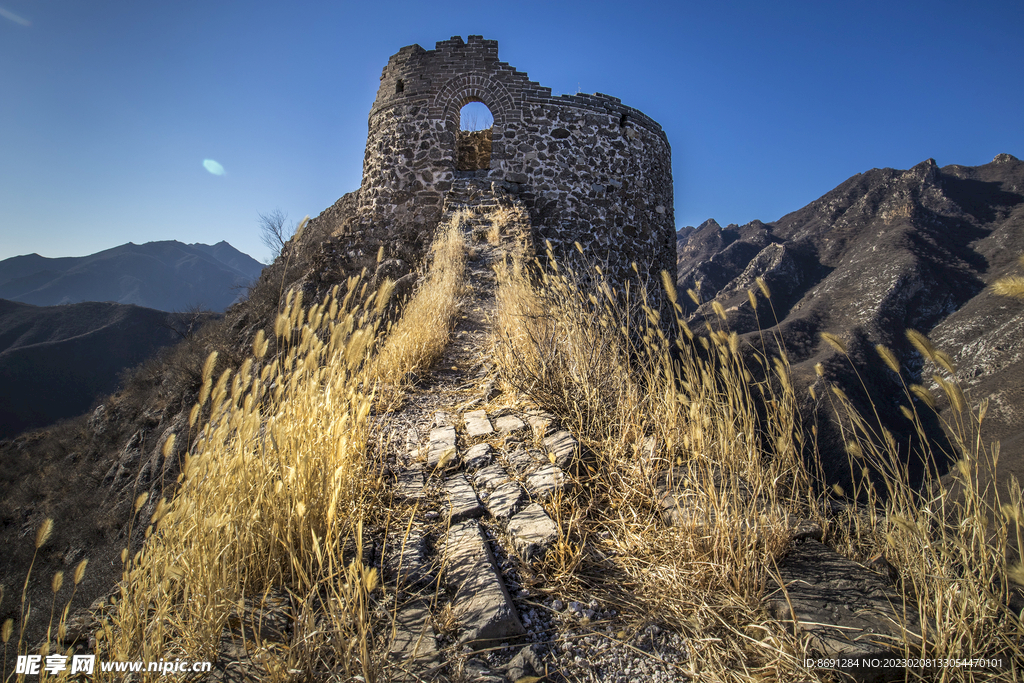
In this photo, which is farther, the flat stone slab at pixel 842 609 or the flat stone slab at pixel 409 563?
the flat stone slab at pixel 409 563

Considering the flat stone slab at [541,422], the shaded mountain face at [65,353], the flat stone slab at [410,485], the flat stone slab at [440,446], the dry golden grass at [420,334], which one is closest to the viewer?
the flat stone slab at [410,485]

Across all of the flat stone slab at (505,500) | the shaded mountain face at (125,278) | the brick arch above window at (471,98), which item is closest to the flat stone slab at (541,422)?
the flat stone slab at (505,500)

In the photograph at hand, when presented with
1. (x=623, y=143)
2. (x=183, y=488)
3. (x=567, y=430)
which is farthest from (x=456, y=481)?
(x=623, y=143)

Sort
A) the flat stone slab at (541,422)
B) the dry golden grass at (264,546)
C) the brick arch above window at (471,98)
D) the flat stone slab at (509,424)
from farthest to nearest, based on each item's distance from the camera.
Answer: the brick arch above window at (471,98) → the flat stone slab at (509,424) → the flat stone slab at (541,422) → the dry golden grass at (264,546)

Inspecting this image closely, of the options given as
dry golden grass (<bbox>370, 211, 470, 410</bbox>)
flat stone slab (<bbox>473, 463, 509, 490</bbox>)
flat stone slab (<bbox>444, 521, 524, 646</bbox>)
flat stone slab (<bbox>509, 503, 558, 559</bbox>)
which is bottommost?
flat stone slab (<bbox>444, 521, 524, 646</bbox>)

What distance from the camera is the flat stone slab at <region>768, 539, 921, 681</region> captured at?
1104mm

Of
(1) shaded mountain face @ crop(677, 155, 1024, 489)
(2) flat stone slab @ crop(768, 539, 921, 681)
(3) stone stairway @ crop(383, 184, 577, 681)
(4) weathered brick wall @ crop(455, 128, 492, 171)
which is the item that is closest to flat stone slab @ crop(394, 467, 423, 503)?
(3) stone stairway @ crop(383, 184, 577, 681)

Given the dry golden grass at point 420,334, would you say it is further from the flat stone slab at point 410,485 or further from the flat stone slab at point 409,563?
the flat stone slab at point 409,563

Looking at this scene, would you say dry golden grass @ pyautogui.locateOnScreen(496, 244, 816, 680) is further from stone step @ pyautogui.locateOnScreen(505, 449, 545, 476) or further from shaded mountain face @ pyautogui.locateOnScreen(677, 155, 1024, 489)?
shaded mountain face @ pyautogui.locateOnScreen(677, 155, 1024, 489)

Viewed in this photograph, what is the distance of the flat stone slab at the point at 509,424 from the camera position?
2445 millimetres

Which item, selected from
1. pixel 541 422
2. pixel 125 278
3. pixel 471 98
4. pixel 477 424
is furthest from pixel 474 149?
pixel 125 278

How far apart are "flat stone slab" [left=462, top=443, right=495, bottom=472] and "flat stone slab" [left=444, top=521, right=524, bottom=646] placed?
1.76ft

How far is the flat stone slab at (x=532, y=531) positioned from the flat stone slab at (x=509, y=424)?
69 centimetres

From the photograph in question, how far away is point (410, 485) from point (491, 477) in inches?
14.4
